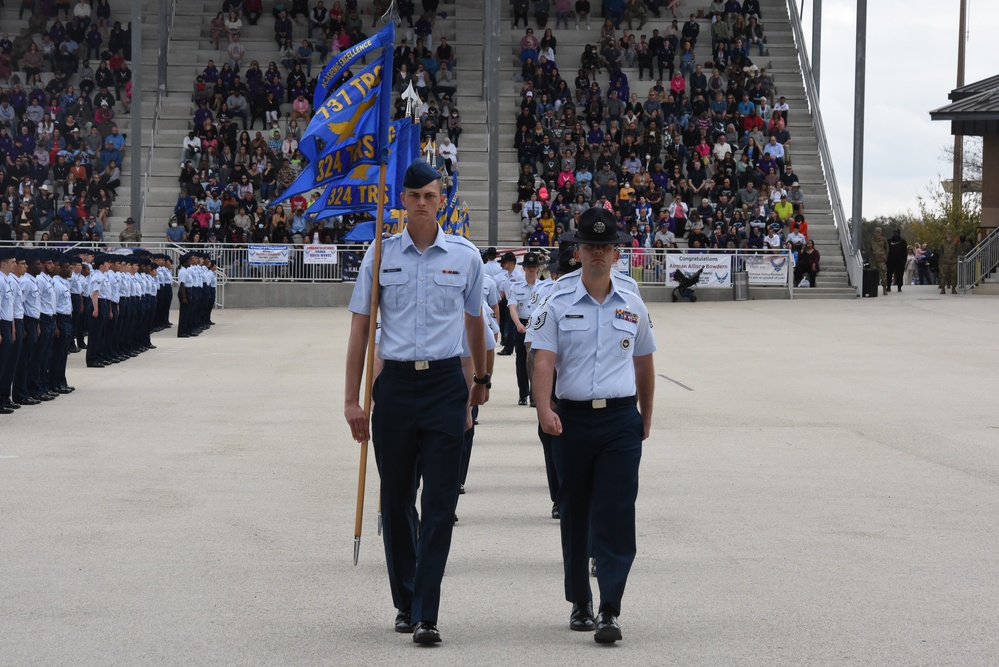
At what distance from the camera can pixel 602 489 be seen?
6.43 metres

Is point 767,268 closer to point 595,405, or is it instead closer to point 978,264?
point 978,264

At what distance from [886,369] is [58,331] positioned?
1132 centimetres

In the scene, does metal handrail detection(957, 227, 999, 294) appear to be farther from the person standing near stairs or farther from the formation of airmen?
the formation of airmen

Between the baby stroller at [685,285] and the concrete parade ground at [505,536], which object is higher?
the baby stroller at [685,285]

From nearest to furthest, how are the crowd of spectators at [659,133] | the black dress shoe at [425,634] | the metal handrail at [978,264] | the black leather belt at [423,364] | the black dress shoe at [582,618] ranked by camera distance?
the black dress shoe at [425,634]
the black leather belt at [423,364]
the black dress shoe at [582,618]
the crowd of spectators at [659,133]
the metal handrail at [978,264]

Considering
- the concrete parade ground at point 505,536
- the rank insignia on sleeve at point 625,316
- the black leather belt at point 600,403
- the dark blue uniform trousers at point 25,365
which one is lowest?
the concrete parade ground at point 505,536

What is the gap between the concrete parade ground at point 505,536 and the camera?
625 cm

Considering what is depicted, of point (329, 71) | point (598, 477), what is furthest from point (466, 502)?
point (598, 477)

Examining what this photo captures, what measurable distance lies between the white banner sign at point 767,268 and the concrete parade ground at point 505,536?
19.9 meters

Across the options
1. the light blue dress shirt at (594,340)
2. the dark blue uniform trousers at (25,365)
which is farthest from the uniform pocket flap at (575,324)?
the dark blue uniform trousers at (25,365)

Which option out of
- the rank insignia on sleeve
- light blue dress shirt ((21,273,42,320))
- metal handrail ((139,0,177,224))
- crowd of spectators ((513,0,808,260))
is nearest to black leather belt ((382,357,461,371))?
the rank insignia on sleeve

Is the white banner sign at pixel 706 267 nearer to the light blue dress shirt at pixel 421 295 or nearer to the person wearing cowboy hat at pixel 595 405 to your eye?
the person wearing cowboy hat at pixel 595 405

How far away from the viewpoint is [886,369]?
2077 cm

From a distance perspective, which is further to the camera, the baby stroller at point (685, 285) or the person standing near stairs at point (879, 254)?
the person standing near stairs at point (879, 254)
